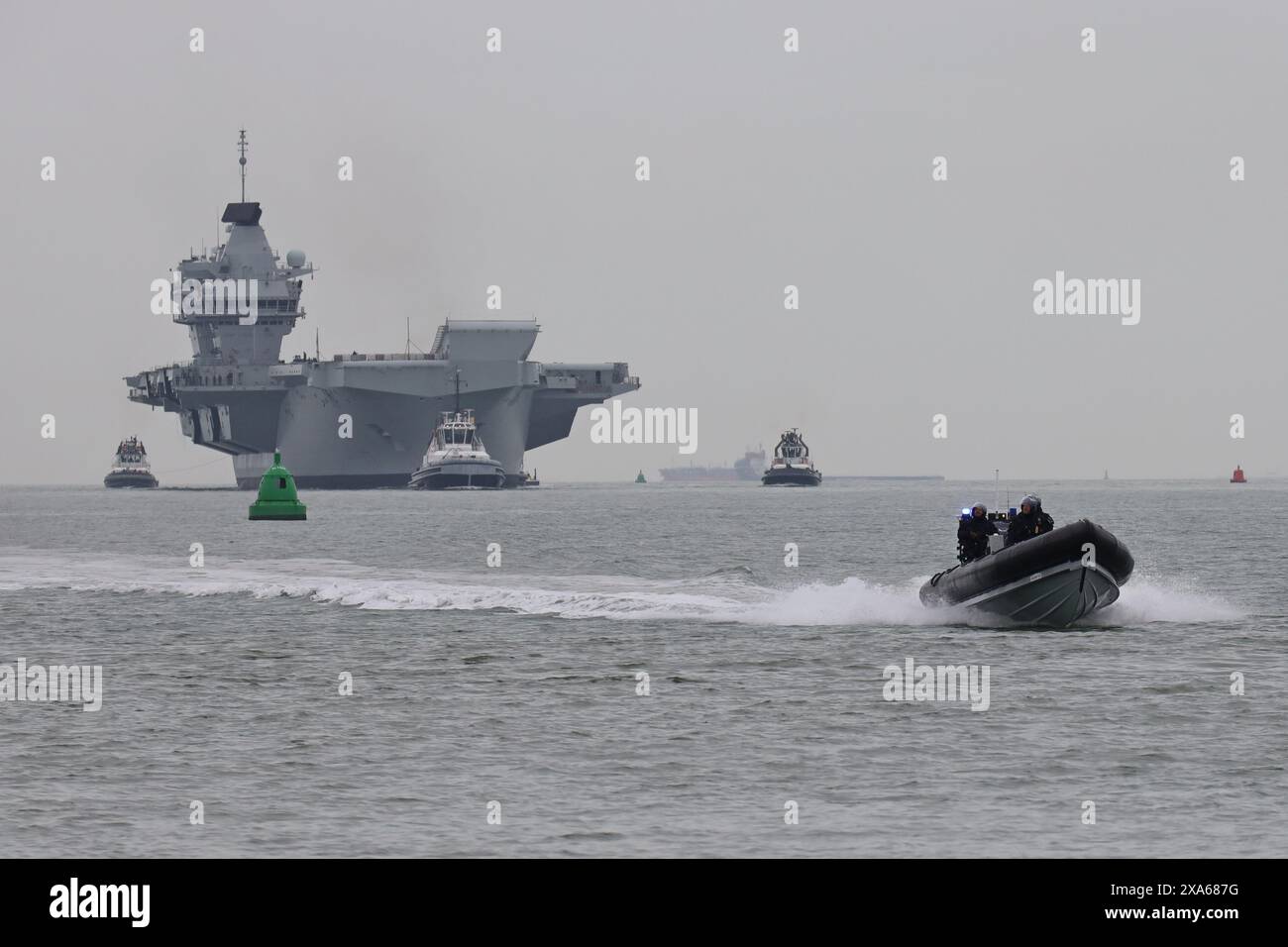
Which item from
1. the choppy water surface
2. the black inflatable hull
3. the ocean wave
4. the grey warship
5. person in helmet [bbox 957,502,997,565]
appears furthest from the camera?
the grey warship

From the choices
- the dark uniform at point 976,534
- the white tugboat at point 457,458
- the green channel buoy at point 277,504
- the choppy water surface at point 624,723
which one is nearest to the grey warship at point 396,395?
the white tugboat at point 457,458

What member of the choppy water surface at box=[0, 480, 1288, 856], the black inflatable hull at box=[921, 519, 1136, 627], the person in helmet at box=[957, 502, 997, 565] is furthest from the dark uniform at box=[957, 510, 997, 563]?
the choppy water surface at box=[0, 480, 1288, 856]

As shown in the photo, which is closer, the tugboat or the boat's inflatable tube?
the boat's inflatable tube

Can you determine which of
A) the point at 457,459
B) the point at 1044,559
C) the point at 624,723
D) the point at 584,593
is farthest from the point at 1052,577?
the point at 457,459

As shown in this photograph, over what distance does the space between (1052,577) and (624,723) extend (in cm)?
1234

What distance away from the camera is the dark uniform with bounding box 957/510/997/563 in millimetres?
35219

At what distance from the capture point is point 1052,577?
34062 millimetres

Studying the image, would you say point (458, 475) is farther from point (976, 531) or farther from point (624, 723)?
point (624, 723)

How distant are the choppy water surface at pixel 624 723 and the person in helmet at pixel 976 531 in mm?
1703

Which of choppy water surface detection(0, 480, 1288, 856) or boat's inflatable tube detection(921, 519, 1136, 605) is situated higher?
boat's inflatable tube detection(921, 519, 1136, 605)

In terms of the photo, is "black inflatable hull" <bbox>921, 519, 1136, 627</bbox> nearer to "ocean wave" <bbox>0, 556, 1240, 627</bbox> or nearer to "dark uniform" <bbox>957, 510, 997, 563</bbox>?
"dark uniform" <bbox>957, 510, 997, 563</bbox>
